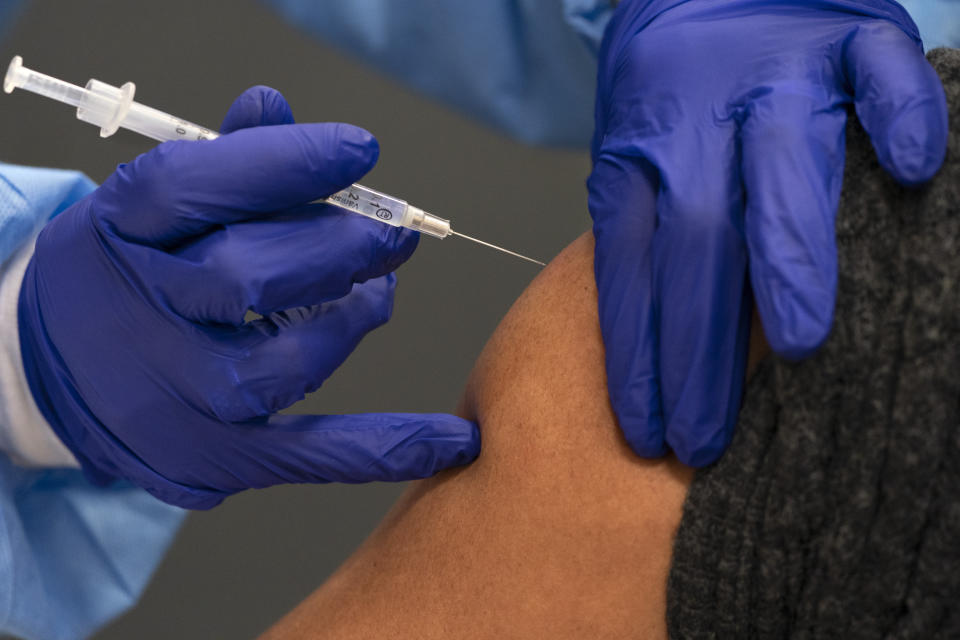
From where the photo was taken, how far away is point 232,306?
92 cm

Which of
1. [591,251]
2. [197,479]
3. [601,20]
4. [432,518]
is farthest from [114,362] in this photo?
[601,20]

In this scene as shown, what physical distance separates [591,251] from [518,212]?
3.60ft

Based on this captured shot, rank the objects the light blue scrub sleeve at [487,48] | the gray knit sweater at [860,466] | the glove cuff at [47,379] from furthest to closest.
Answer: the light blue scrub sleeve at [487,48] → the glove cuff at [47,379] → the gray knit sweater at [860,466]

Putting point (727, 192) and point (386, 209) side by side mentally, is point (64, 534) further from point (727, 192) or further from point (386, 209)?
point (727, 192)

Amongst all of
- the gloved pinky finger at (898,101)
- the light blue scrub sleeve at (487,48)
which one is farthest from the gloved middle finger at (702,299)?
the light blue scrub sleeve at (487,48)

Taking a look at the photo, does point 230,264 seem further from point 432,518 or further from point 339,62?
point 339,62

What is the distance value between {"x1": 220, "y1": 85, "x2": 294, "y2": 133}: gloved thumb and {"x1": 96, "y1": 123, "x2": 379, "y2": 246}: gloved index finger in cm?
8

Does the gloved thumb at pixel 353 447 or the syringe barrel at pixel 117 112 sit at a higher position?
the syringe barrel at pixel 117 112

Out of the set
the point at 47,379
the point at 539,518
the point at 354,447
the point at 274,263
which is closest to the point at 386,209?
the point at 274,263

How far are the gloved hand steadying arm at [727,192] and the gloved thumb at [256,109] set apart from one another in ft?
1.24

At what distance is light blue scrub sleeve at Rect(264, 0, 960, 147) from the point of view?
57.2 inches

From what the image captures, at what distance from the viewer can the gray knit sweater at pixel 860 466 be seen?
27.4 inches

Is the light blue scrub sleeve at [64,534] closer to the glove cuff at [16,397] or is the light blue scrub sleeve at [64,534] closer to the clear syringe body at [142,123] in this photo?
the glove cuff at [16,397]

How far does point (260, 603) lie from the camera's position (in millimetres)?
2014
